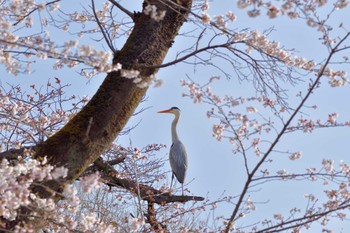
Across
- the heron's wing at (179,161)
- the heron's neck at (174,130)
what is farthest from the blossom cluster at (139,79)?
the heron's neck at (174,130)

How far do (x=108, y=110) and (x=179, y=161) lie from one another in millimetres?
4838

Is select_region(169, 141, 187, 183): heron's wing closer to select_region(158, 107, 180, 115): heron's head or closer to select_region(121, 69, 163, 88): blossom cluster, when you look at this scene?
select_region(158, 107, 180, 115): heron's head

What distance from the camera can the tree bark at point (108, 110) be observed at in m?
3.20

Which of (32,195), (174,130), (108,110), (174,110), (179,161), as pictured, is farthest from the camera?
(174,110)

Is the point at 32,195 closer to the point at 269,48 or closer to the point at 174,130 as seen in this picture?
the point at 269,48

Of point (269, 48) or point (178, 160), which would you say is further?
point (178, 160)

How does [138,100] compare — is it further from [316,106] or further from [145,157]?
[145,157]

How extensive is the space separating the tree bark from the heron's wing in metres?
4.57

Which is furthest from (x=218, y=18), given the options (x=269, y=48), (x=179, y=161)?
(x=179, y=161)

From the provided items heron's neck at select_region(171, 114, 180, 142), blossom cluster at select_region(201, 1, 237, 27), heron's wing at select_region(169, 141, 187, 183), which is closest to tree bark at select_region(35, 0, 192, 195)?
blossom cluster at select_region(201, 1, 237, 27)

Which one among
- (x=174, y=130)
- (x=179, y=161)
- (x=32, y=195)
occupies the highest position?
(x=174, y=130)

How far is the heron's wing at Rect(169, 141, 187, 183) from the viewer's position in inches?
316

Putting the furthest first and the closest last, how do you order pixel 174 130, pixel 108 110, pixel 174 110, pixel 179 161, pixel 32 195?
pixel 174 110 < pixel 174 130 < pixel 179 161 < pixel 108 110 < pixel 32 195

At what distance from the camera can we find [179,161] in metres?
8.04
